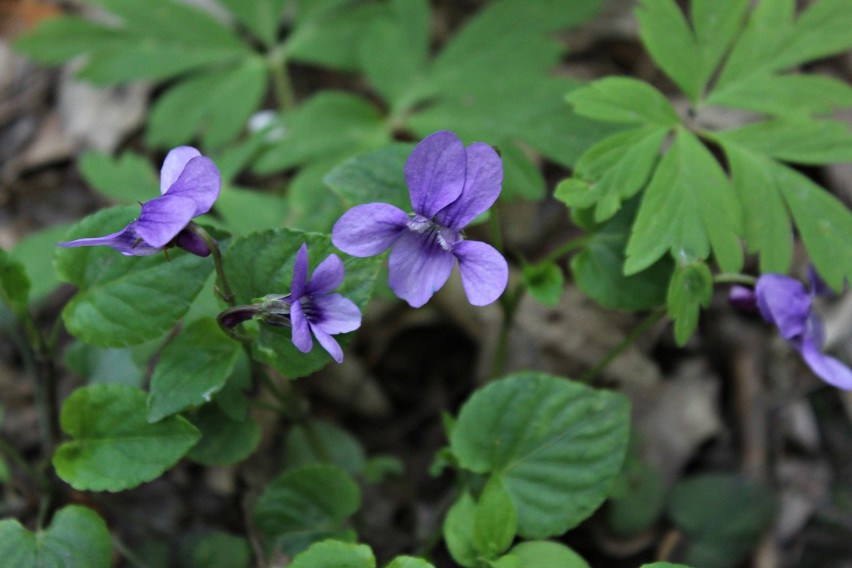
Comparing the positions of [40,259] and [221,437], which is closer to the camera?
[221,437]

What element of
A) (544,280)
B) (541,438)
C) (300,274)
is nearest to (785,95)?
(544,280)

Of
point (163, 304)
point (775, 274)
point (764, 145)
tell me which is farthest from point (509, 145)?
point (163, 304)

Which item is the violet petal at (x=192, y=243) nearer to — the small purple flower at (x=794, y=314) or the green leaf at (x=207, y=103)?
the small purple flower at (x=794, y=314)

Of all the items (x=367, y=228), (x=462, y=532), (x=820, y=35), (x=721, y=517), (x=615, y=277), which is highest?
(x=820, y=35)

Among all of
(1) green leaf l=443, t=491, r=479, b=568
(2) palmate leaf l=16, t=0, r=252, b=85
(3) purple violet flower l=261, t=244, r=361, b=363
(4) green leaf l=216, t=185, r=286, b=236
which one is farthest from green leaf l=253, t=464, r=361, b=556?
(2) palmate leaf l=16, t=0, r=252, b=85

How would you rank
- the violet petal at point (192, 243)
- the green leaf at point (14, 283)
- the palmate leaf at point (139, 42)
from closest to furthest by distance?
the violet petal at point (192, 243) → the green leaf at point (14, 283) → the palmate leaf at point (139, 42)

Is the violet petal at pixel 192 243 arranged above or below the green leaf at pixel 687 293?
above

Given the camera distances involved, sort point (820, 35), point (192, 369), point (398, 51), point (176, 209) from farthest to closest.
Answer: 1. point (398, 51)
2. point (820, 35)
3. point (192, 369)
4. point (176, 209)

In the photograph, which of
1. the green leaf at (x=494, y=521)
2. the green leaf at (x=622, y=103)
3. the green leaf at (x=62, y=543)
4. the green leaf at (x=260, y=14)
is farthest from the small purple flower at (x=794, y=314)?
the green leaf at (x=260, y=14)

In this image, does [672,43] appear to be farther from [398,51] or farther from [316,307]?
[316,307]
